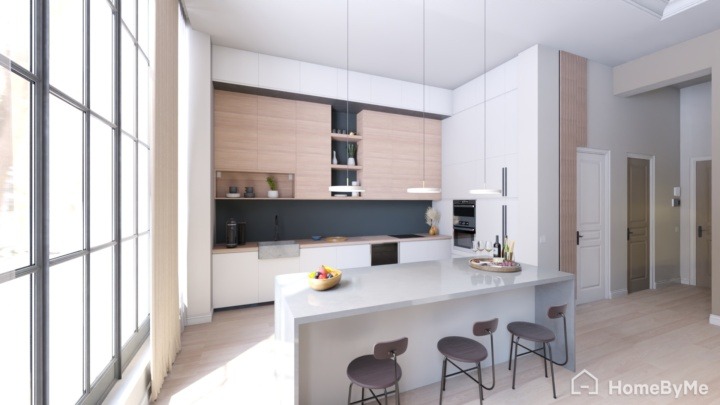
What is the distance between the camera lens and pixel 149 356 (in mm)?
2188

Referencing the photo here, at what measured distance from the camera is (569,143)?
382 centimetres

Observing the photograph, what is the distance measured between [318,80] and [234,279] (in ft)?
9.62

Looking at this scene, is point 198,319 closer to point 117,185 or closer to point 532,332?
point 117,185

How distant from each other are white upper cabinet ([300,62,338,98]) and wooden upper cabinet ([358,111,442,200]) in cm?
67

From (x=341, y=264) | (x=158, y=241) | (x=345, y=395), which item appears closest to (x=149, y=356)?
(x=158, y=241)

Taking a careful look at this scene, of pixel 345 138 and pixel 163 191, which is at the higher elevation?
pixel 345 138

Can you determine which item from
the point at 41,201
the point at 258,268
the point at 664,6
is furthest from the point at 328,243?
the point at 664,6

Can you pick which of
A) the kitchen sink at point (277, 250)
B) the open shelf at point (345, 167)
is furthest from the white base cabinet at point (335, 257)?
the open shelf at point (345, 167)

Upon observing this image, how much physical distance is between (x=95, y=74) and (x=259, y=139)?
7.21 feet

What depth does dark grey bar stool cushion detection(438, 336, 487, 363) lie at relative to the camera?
72.7 inches

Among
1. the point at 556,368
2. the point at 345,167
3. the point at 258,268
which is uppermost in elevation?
the point at 345,167

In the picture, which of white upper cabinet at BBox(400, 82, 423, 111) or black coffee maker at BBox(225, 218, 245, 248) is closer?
black coffee maker at BBox(225, 218, 245, 248)

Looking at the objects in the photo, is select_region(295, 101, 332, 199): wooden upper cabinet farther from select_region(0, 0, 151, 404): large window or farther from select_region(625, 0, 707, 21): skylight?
select_region(625, 0, 707, 21): skylight

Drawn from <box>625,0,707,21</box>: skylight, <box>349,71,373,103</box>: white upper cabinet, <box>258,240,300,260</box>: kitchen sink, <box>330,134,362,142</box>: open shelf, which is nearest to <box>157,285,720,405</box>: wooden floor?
<box>258,240,300,260</box>: kitchen sink
